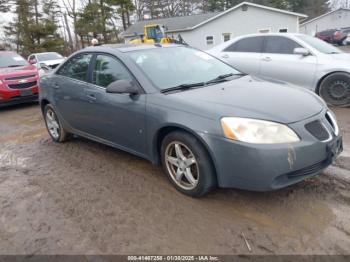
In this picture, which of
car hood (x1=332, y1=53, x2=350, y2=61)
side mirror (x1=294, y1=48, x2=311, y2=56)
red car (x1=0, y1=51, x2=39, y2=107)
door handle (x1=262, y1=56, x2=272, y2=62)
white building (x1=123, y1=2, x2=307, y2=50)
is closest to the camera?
car hood (x1=332, y1=53, x2=350, y2=61)

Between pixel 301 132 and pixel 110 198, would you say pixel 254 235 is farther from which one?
pixel 110 198

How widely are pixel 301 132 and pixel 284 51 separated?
4.64 m

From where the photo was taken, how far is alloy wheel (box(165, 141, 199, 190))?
10.5 feet

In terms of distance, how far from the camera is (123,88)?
3438 mm

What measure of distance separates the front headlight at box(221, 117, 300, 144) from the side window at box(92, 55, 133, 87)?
1.42 m

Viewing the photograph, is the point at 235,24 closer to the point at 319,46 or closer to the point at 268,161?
the point at 319,46

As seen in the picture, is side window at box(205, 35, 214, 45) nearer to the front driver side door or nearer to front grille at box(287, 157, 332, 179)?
the front driver side door

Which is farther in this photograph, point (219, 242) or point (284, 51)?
point (284, 51)

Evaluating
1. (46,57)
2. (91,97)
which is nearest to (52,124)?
(91,97)

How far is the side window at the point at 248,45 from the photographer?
24.0 ft

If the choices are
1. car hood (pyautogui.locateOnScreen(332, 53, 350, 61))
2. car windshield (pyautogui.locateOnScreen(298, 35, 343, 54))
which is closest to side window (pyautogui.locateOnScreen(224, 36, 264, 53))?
car windshield (pyautogui.locateOnScreen(298, 35, 343, 54))

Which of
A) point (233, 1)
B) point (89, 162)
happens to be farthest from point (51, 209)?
point (233, 1)

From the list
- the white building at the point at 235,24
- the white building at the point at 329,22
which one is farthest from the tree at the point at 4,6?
the white building at the point at 329,22

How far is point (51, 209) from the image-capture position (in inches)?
128
